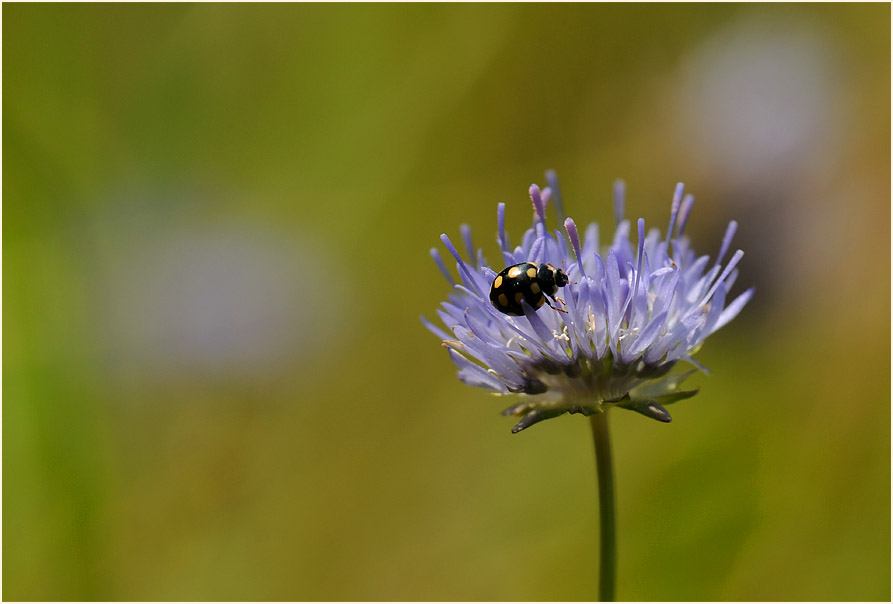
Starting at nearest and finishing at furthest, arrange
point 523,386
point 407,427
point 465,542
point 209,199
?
1. point 523,386
2. point 465,542
3. point 407,427
4. point 209,199

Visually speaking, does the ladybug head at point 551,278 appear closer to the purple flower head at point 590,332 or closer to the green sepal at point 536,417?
the purple flower head at point 590,332

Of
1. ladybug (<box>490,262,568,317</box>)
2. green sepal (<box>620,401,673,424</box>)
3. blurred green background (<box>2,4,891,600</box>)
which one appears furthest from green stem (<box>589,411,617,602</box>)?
blurred green background (<box>2,4,891,600</box>)

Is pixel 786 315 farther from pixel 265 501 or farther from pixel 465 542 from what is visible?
pixel 265 501

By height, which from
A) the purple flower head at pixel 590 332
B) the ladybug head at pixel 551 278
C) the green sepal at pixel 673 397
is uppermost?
the ladybug head at pixel 551 278

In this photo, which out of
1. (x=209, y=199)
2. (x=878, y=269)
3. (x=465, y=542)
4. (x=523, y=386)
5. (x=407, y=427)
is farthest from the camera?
(x=209, y=199)

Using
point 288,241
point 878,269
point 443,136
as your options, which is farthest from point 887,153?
point 288,241

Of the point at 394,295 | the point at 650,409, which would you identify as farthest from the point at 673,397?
the point at 394,295

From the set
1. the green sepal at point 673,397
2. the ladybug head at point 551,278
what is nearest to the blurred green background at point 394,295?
the green sepal at point 673,397
